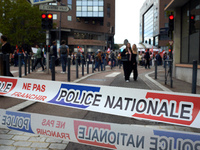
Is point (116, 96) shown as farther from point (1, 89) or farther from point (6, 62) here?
point (6, 62)

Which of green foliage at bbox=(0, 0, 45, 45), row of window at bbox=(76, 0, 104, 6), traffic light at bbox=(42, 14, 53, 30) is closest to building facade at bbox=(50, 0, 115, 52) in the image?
row of window at bbox=(76, 0, 104, 6)

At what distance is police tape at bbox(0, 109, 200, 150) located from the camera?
2.13 m

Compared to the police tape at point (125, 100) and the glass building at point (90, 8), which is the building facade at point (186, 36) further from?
the glass building at point (90, 8)

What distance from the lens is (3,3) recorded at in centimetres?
3806

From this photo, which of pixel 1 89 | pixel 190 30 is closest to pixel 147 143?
pixel 1 89

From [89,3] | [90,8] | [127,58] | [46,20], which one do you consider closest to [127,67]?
[127,58]

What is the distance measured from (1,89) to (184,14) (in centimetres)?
1148

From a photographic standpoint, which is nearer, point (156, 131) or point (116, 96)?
point (156, 131)

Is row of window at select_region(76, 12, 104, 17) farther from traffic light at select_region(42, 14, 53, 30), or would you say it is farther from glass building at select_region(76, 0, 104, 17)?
traffic light at select_region(42, 14, 53, 30)

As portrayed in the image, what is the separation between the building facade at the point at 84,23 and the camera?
58875 millimetres

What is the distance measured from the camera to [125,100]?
259 centimetres

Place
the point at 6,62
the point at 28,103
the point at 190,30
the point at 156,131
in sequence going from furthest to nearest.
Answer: the point at 190,30, the point at 6,62, the point at 28,103, the point at 156,131

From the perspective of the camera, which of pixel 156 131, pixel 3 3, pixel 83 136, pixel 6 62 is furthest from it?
pixel 3 3

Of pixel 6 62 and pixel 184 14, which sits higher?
pixel 184 14
